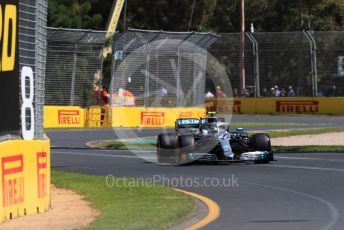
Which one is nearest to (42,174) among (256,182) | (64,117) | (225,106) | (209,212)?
(209,212)

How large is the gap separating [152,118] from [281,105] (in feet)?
38.1

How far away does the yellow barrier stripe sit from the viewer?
1072 cm

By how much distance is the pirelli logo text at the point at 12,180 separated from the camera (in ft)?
34.1

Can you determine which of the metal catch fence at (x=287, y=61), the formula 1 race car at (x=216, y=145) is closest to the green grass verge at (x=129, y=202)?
the formula 1 race car at (x=216, y=145)

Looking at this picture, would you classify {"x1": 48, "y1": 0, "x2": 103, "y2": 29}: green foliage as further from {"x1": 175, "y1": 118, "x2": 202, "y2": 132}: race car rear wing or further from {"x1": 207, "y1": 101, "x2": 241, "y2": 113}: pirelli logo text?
{"x1": 175, "y1": 118, "x2": 202, "y2": 132}: race car rear wing

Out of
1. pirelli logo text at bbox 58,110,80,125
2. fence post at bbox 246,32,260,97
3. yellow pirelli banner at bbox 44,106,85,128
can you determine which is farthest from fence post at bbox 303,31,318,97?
pirelli logo text at bbox 58,110,80,125

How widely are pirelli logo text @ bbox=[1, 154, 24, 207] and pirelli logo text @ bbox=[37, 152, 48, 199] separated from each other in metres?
0.62

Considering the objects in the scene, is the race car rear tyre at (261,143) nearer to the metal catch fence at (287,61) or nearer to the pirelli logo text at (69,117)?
the pirelli logo text at (69,117)

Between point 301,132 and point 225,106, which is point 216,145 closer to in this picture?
point 301,132

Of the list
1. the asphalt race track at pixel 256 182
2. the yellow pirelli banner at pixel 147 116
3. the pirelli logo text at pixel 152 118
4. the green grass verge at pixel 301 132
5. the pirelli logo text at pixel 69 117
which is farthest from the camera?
the pirelli logo text at pixel 152 118

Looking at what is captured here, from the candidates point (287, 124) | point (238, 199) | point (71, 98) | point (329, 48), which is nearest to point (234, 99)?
point (329, 48)

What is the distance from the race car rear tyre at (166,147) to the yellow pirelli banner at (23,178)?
28.5ft

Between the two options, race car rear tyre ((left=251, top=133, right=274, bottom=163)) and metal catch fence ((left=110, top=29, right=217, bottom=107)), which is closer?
race car rear tyre ((left=251, top=133, right=274, bottom=163))

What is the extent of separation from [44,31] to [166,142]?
880 centimetres
